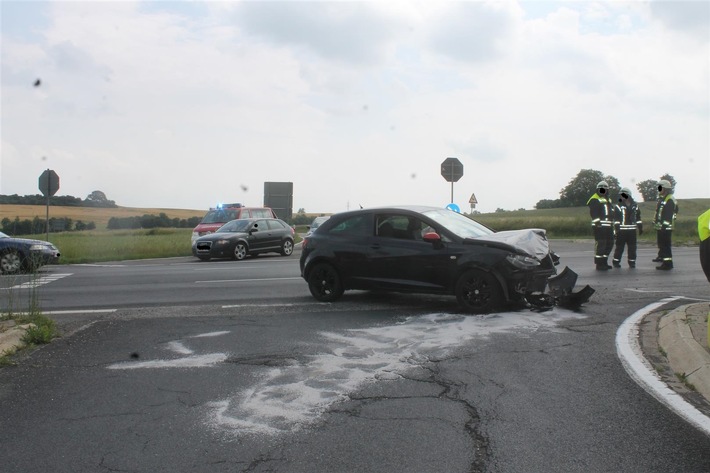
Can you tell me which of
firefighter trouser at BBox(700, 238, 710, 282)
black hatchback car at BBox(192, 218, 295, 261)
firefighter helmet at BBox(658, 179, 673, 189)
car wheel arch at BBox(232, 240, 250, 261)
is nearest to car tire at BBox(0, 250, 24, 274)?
black hatchback car at BBox(192, 218, 295, 261)

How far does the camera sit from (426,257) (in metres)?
10.5

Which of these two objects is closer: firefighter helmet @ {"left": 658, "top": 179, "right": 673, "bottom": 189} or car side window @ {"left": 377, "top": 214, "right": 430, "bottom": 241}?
car side window @ {"left": 377, "top": 214, "right": 430, "bottom": 241}

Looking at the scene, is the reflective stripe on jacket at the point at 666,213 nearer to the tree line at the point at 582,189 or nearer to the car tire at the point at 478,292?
the car tire at the point at 478,292

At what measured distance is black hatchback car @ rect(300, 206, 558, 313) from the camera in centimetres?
990

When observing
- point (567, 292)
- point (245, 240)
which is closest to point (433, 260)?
point (567, 292)

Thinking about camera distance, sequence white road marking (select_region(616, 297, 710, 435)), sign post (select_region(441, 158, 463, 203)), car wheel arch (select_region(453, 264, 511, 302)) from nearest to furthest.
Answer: white road marking (select_region(616, 297, 710, 435))
car wheel arch (select_region(453, 264, 511, 302))
sign post (select_region(441, 158, 463, 203))

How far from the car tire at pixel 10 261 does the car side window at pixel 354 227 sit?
37.5 ft

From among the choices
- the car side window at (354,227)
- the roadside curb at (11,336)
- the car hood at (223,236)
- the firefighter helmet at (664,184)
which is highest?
the firefighter helmet at (664,184)

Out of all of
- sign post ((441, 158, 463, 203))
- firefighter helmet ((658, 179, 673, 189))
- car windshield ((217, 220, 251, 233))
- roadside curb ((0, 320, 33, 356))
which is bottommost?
roadside curb ((0, 320, 33, 356))

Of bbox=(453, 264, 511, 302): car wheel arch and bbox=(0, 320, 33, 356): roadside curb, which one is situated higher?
bbox=(453, 264, 511, 302): car wheel arch

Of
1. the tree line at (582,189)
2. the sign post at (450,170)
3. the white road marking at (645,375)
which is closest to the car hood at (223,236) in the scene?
the sign post at (450,170)

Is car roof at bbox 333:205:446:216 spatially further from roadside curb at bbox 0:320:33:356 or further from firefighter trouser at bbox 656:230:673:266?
firefighter trouser at bbox 656:230:673:266

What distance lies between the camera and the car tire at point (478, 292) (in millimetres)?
9820

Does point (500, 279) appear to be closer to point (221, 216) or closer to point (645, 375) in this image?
point (645, 375)
